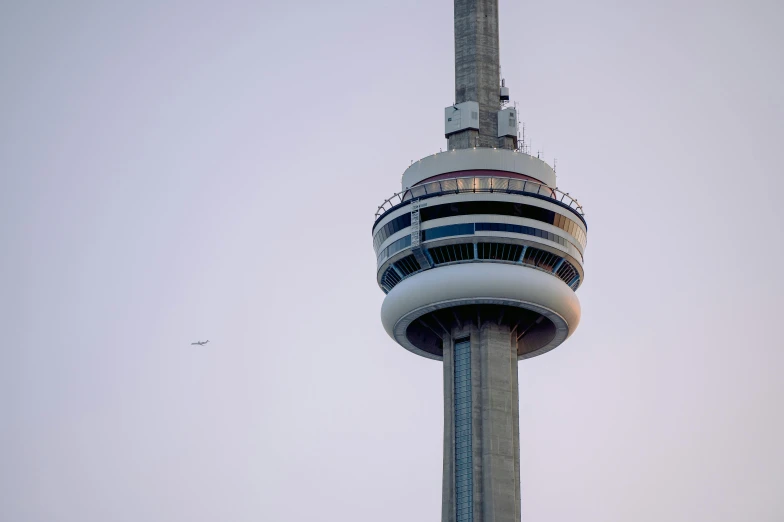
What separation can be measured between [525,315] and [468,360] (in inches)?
272

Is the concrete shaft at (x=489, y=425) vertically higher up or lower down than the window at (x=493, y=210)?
lower down

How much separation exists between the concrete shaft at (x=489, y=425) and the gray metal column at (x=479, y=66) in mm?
20648

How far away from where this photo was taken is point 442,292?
149625mm

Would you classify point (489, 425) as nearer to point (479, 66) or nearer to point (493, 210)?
point (493, 210)

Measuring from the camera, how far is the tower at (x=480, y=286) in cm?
14762

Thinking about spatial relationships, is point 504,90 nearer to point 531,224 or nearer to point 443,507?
point 531,224

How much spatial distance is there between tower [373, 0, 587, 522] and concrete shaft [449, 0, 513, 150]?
3.62m

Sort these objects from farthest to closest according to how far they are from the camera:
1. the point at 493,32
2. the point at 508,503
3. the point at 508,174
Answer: the point at 493,32
the point at 508,174
the point at 508,503

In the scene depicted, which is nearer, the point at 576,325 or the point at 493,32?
the point at 576,325

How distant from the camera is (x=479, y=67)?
164 meters

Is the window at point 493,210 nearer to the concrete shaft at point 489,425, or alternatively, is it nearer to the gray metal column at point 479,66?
the concrete shaft at point 489,425

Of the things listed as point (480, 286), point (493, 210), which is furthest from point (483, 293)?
point (493, 210)

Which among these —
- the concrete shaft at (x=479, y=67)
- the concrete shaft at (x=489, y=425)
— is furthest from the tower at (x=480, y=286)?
the concrete shaft at (x=479, y=67)

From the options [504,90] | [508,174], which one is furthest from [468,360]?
[504,90]
